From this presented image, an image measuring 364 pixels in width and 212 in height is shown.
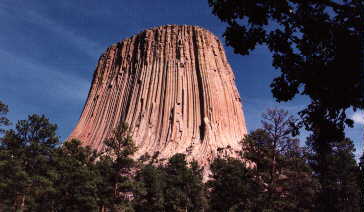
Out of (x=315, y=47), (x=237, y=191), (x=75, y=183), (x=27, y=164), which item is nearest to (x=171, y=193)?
(x=237, y=191)

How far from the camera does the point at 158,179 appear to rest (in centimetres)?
3641

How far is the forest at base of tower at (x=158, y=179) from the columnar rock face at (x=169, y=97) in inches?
1011

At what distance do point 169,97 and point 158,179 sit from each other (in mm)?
36619

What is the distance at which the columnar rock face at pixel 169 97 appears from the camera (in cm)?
6656

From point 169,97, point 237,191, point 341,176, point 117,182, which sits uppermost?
point 169,97

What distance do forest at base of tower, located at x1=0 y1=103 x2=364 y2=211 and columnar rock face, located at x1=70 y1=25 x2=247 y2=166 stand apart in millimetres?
25685

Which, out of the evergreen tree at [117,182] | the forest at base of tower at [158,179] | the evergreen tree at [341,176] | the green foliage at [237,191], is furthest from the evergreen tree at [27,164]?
the evergreen tree at [341,176]

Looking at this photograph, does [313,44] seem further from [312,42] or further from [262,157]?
[262,157]

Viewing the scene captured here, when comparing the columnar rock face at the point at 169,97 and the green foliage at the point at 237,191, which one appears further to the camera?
the columnar rock face at the point at 169,97

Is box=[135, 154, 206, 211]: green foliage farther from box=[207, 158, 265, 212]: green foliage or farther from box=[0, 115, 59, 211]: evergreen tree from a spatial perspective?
box=[0, 115, 59, 211]: evergreen tree

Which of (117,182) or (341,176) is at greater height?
(341,176)

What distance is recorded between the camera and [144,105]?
236 ft

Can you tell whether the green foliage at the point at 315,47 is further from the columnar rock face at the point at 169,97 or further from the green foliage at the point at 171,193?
the columnar rock face at the point at 169,97

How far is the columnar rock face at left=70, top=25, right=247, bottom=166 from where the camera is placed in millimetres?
66562
